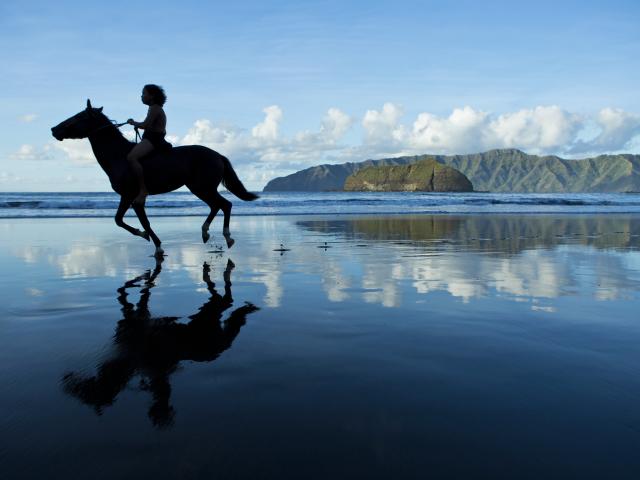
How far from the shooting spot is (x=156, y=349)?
3604mm

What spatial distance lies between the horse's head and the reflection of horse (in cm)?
539

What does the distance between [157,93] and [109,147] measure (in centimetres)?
139

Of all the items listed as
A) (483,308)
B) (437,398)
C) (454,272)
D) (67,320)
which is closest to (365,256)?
(454,272)

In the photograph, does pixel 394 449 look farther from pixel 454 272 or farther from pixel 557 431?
pixel 454 272

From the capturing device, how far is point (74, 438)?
7.25 feet

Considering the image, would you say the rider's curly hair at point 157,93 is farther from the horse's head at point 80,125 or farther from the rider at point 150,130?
the horse's head at point 80,125

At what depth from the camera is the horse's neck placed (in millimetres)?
9492

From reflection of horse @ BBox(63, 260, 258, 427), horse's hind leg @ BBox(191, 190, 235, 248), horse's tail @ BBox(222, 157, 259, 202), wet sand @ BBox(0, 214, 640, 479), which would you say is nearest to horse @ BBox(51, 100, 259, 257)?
horse's hind leg @ BBox(191, 190, 235, 248)

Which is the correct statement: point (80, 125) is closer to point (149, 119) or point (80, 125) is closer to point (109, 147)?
point (109, 147)

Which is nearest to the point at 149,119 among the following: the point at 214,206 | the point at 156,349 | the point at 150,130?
the point at 150,130

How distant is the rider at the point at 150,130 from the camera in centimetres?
916

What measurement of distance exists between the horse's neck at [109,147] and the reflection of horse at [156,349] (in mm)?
4815

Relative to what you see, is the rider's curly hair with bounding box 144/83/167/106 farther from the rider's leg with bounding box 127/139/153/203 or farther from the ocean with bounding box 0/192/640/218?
the ocean with bounding box 0/192/640/218

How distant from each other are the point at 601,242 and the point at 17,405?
42.9 feet
